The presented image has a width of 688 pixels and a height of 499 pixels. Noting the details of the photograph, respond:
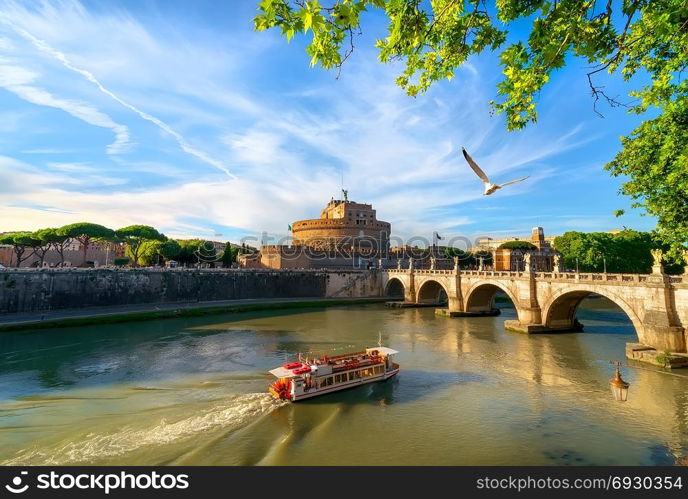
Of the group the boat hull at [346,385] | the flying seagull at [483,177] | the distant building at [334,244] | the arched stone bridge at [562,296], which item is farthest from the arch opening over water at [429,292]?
the flying seagull at [483,177]

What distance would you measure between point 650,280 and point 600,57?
20.8 metres

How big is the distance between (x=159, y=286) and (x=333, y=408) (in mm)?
36202

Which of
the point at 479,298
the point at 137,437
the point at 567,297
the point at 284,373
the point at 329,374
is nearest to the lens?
the point at 137,437

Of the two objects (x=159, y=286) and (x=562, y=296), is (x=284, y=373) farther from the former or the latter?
(x=159, y=286)

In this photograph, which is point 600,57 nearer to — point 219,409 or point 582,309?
point 219,409

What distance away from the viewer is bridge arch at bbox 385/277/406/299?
58.3 meters

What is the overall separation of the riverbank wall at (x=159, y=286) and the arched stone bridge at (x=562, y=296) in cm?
1300

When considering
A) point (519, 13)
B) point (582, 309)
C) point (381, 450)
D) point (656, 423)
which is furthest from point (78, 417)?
point (582, 309)

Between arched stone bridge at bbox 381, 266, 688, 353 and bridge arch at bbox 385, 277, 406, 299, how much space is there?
6.94m

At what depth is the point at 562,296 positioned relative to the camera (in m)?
26.2

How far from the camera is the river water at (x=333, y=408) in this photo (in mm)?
10258

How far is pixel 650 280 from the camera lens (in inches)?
761

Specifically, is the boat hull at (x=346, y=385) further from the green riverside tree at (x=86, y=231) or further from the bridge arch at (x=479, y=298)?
the green riverside tree at (x=86, y=231)

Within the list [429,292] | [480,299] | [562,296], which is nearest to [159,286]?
[429,292]
